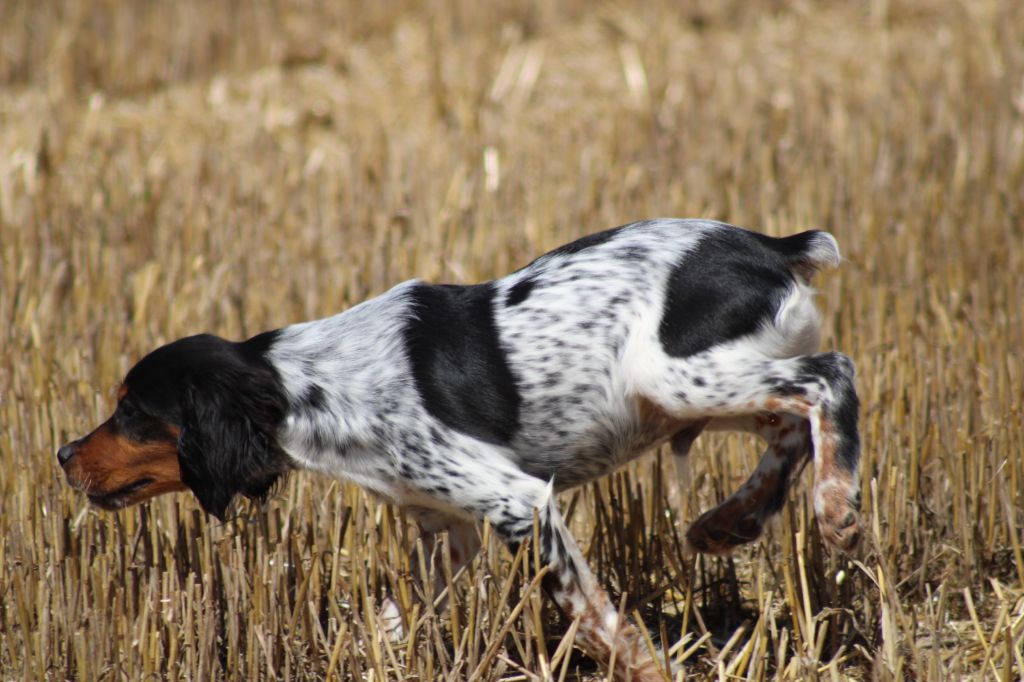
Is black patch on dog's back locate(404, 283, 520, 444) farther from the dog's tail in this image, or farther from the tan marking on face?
the dog's tail

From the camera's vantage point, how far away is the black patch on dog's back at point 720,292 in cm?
310

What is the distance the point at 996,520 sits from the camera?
12.1 ft

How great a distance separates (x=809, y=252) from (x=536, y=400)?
0.76 m

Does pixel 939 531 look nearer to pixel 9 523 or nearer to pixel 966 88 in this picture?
pixel 9 523

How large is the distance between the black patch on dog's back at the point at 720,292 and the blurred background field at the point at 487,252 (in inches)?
22.8

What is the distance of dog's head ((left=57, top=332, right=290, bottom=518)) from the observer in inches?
119

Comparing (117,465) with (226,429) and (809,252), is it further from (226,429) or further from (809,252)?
(809,252)

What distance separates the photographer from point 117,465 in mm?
3100

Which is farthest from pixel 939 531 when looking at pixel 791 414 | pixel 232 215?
pixel 232 215

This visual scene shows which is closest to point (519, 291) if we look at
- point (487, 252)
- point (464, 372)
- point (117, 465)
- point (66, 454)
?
point (464, 372)

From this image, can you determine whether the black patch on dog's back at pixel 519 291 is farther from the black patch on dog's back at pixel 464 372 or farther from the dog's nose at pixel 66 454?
the dog's nose at pixel 66 454

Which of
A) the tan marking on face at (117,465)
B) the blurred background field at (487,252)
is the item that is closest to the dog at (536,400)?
the tan marking on face at (117,465)

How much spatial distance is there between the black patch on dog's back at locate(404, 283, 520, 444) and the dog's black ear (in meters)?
0.34

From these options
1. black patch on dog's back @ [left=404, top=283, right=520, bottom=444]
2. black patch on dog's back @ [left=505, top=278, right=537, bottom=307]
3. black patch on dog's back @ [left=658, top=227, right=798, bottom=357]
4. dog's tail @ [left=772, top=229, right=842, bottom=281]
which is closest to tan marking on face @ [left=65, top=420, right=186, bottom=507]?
black patch on dog's back @ [left=404, top=283, right=520, bottom=444]
